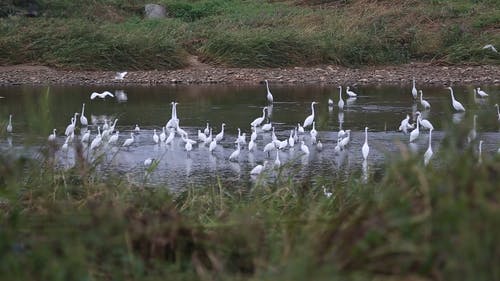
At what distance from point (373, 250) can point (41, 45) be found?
1899 cm

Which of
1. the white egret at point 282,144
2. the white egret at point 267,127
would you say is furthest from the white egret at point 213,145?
the white egret at point 267,127

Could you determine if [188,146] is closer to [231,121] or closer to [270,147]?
[270,147]

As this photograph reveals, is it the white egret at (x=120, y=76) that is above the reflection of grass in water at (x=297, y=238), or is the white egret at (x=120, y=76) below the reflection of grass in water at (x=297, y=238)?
below

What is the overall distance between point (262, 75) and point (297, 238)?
16.6 m

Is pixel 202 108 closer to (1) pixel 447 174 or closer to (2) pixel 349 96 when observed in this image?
(2) pixel 349 96

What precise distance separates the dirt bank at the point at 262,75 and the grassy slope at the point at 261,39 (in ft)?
1.50

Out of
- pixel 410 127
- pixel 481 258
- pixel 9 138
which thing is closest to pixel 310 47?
pixel 410 127

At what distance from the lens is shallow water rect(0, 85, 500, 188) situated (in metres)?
9.93

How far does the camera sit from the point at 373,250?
3.51 meters

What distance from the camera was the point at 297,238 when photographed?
4051 millimetres

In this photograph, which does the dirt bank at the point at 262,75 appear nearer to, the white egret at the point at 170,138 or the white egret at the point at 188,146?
the white egret at the point at 170,138

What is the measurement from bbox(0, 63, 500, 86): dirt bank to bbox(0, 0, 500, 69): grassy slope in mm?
456

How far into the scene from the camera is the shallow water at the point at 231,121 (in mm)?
9930

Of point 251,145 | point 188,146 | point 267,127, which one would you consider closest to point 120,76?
point 267,127
